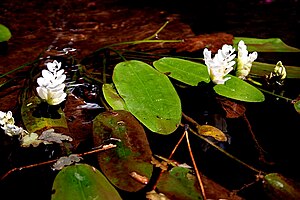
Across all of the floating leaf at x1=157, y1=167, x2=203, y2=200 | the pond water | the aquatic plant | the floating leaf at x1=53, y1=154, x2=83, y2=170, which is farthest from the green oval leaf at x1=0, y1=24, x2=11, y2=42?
the floating leaf at x1=157, y1=167, x2=203, y2=200

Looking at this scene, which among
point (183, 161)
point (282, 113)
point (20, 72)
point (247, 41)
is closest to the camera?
point (183, 161)

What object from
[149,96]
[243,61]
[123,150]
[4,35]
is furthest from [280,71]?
[4,35]

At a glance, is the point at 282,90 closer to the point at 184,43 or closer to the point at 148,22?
the point at 184,43

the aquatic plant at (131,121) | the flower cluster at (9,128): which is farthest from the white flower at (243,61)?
the flower cluster at (9,128)

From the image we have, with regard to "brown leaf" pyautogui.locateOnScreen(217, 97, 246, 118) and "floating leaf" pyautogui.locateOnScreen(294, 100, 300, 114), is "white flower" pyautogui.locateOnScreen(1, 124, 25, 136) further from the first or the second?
"floating leaf" pyautogui.locateOnScreen(294, 100, 300, 114)

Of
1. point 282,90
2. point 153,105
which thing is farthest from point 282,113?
point 153,105

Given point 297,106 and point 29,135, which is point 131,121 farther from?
point 297,106
